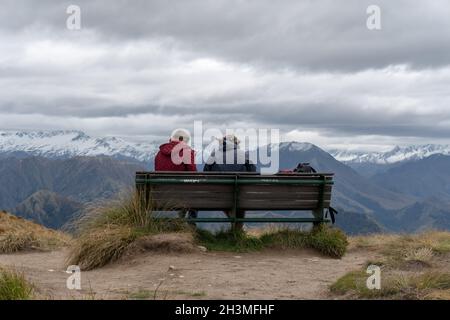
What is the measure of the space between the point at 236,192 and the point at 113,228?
241 centimetres

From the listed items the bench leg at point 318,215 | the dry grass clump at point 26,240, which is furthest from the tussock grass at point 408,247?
the dry grass clump at point 26,240

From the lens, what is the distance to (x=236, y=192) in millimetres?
12398

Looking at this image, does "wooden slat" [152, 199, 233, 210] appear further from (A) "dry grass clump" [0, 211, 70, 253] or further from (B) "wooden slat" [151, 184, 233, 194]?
(A) "dry grass clump" [0, 211, 70, 253]

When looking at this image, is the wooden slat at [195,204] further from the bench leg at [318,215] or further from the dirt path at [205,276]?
the bench leg at [318,215]

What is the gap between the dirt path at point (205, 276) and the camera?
8.14 metres

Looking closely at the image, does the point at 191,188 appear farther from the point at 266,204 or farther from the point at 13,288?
the point at 13,288

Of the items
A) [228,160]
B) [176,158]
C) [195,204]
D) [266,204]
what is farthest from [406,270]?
[176,158]

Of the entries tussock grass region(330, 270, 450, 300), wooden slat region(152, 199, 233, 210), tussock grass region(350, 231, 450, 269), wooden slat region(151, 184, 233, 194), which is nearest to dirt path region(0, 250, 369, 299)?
tussock grass region(330, 270, 450, 300)

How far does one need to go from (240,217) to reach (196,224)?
944mm

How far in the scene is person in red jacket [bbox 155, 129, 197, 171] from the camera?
1377 cm

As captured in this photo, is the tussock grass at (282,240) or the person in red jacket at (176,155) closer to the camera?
the tussock grass at (282,240)

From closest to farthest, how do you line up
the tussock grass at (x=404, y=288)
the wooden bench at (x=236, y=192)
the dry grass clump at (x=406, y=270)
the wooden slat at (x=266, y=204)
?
the tussock grass at (x=404, y=288), the dry grass clump at (x=406, y=270), the wooden bench at (x=236, y=192), the wooden slat at (x=266, y=204)
